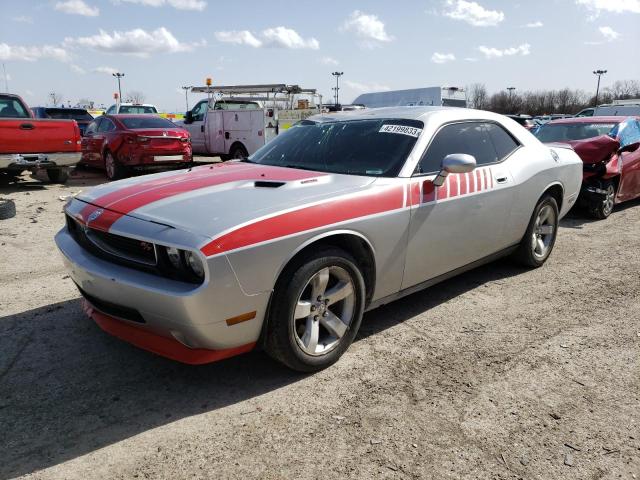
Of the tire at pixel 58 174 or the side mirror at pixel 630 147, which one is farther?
the tire at pixel 58 174

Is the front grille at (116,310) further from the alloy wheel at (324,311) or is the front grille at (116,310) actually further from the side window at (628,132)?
the side window at (628,132)

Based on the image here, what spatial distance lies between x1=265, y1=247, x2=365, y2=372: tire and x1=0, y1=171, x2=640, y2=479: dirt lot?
158mm

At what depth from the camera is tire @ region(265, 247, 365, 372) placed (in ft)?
9.20

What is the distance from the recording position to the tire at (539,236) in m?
4.90

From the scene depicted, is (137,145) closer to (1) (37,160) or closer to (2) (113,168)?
(2) (113,168)

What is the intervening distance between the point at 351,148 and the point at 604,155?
5507 millimetres

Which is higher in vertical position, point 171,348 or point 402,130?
point 402,130

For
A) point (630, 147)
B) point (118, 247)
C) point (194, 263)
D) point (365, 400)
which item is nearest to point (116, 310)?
point (118, 247)

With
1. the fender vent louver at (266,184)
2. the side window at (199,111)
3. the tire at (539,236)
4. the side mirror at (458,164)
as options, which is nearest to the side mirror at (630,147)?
the tire at (539,236)

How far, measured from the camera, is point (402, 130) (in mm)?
3795

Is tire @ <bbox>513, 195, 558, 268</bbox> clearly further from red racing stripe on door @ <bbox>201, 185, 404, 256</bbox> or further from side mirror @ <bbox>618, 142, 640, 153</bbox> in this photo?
side mirror @ <bbox>618, 142, 640, 153</bbox>

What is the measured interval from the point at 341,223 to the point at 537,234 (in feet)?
9.62

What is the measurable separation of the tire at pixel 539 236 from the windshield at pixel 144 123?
29.6 feet

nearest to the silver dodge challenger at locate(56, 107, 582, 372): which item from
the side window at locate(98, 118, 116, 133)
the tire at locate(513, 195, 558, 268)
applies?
the tire at locate(513, 195, 558, 268)
